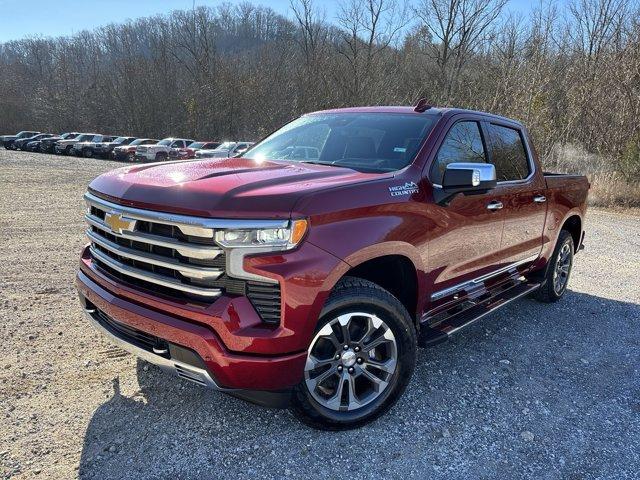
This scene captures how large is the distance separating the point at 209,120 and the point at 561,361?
4847cm

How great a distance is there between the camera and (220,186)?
2492mm

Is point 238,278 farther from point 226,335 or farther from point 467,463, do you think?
point 467,463

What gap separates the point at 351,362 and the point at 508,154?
2.69m

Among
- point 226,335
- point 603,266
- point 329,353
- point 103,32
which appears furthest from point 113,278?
point 103,32

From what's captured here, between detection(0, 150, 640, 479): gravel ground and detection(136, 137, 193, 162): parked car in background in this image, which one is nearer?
detection(0, 150, 640, 479): gravel ground

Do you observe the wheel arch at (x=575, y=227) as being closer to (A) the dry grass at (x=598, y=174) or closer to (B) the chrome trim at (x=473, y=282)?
(B) the chrome trim at (x=473, y=282)

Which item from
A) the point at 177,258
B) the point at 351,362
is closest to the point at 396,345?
the point at 351,362

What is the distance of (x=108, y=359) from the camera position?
3.56 meters

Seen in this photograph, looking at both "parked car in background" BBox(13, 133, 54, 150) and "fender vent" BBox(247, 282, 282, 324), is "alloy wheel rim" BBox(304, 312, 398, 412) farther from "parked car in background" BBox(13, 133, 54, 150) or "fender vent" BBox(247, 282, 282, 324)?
"parked car in background" BBox(13, 133, 54, 150)

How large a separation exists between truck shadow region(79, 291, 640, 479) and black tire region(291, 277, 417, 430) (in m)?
0.11

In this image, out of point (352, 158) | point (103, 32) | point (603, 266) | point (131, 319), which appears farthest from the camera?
point (103, 32)

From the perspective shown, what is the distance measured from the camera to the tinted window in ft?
11.2

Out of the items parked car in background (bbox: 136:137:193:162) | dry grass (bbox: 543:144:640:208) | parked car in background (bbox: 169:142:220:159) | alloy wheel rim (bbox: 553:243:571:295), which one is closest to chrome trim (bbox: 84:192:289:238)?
alloy wheel rim (bbox: 553:243:571:295)

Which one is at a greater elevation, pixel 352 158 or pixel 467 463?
pixel 352 158
